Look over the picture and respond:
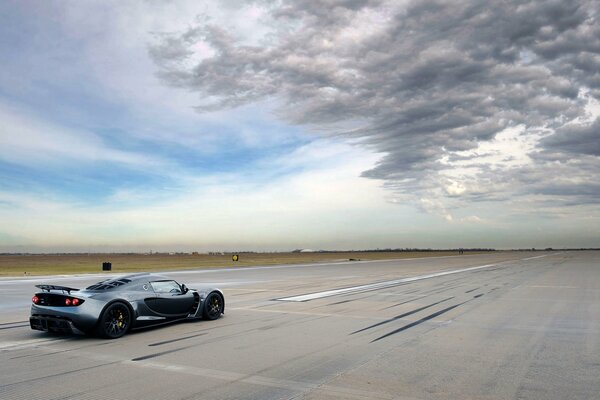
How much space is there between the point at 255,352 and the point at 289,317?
415cm

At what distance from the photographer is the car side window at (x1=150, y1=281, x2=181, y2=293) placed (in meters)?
10.6

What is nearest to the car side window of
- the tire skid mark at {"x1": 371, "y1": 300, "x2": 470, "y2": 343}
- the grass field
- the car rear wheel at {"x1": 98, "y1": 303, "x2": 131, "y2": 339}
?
the car rear wheel at {"x1": 98, "y1": 303, "x2": 131, "y2": 339}

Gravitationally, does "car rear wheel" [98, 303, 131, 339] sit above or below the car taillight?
below

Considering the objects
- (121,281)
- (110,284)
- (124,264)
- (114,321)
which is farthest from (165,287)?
(124,264)

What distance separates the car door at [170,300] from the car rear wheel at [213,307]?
43cm

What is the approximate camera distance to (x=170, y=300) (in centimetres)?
1075

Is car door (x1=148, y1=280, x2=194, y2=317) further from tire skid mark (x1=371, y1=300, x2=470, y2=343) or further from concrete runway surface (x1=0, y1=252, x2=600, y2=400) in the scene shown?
tire skid mark (x1=371, y1=300, x2=470, y2=343)

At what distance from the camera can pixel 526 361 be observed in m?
7.62

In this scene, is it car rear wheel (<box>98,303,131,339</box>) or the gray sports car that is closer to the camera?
the gray sports car

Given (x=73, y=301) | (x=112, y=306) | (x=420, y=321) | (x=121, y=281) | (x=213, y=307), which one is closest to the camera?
(x=73, y=301)

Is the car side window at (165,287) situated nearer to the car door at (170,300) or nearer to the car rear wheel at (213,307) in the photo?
the car door at (170,300)

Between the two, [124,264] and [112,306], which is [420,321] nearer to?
[112,306]

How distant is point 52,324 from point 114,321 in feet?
3.53

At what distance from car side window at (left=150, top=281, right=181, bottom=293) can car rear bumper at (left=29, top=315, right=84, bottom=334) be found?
1.90 meters
